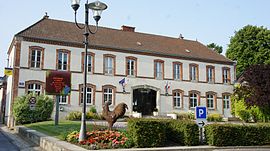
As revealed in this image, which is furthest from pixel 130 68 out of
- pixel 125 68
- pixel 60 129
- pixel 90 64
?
pixel 60 129

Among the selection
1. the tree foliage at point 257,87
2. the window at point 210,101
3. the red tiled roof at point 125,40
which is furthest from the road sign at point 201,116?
the window at point 210,101

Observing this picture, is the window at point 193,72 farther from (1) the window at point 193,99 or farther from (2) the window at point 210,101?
(2) the window at point 210,101

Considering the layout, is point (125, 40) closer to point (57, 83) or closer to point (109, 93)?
point (109, 93)

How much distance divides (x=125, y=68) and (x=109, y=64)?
173cm

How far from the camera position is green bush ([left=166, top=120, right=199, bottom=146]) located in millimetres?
11430

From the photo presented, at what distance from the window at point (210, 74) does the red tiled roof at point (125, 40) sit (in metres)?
0.96

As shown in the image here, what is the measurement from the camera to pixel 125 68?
3050 centimetres

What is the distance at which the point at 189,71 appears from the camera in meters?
33.9

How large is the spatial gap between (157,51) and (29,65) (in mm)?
13348

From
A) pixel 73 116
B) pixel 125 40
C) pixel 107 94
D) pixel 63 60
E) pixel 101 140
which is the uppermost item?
pixel 125 40

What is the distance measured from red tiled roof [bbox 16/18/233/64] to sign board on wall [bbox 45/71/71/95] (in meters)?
8.19

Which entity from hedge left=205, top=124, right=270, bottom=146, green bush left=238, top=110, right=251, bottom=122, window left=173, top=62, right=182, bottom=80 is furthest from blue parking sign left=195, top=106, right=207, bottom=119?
window left=173, top=62, right=182, bottom=80

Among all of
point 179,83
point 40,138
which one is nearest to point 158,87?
point 179,83

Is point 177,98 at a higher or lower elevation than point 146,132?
higher
